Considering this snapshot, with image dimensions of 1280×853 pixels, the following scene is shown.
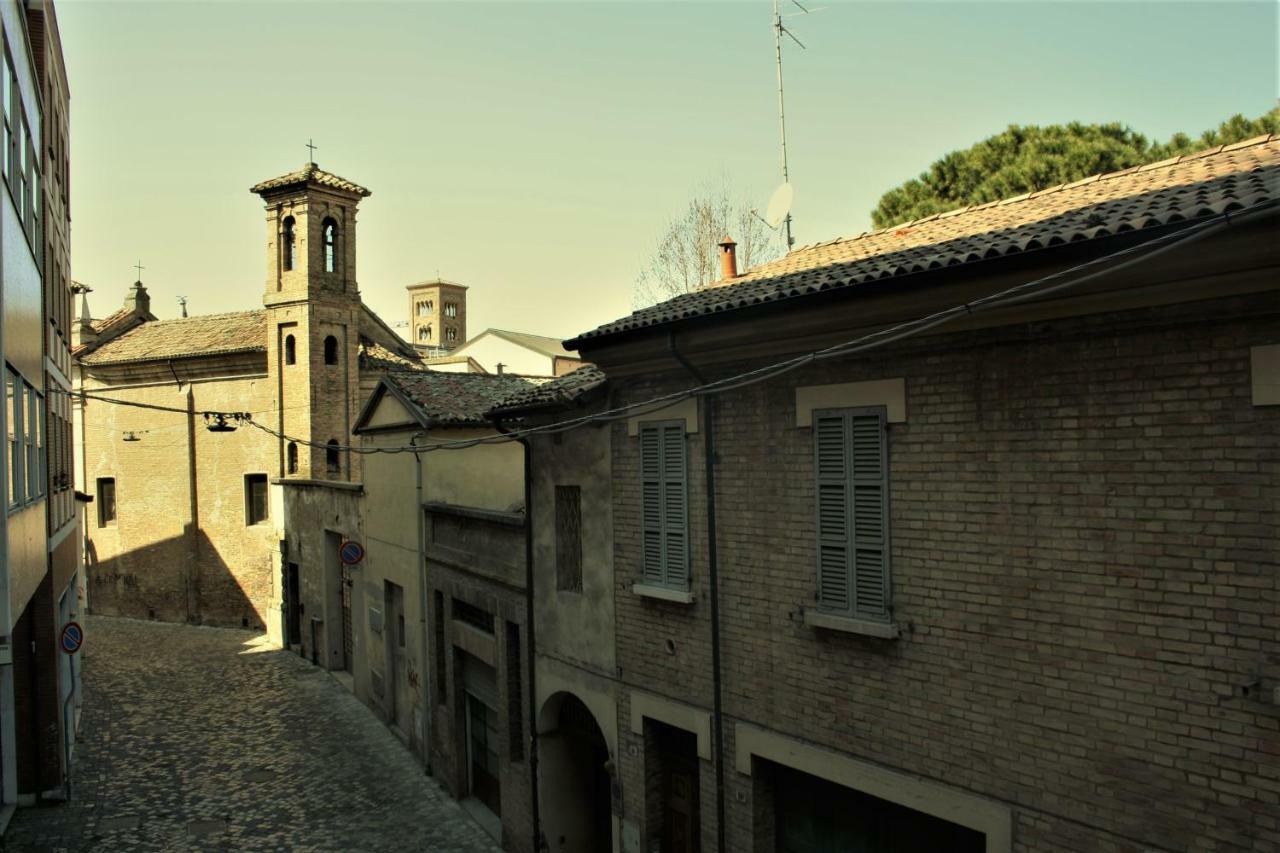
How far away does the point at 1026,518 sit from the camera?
6.39 m

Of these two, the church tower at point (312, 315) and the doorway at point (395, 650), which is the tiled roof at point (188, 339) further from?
the doorway at point (395, 650)

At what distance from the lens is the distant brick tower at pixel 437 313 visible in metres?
93.9

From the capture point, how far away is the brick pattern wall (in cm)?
537

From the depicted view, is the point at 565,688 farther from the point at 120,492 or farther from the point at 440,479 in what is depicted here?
the point at 120,492

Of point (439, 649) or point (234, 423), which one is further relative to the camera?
point (234, 423)

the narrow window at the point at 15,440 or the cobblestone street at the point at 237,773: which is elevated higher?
the narrow window at the point at 15,440

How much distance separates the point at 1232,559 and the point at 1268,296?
1.56 m

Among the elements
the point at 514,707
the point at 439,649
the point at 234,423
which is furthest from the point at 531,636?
the point at 234,423

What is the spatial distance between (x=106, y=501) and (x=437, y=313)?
2339 inches

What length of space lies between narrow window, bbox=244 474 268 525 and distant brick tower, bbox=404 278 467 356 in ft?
198

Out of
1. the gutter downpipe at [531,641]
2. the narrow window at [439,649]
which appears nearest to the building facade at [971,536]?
the gutter downpipe at [531,641]

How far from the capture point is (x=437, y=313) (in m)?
93.9

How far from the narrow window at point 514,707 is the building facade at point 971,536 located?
325 cm

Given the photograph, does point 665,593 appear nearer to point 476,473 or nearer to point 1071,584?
point 1071,584
